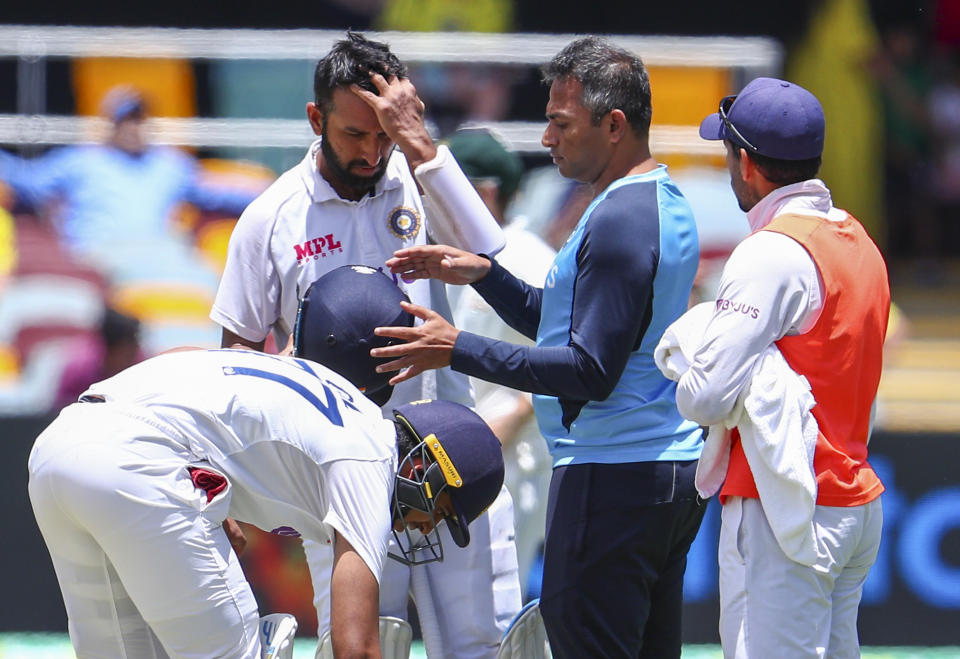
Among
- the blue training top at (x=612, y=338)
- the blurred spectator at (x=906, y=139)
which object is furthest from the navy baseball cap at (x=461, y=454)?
the blurred spectator at (x=906, y=139)

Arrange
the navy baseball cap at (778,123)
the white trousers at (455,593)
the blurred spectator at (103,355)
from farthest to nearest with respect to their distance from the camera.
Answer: the blurred spectator at (103,355) → the white trousers at (455,593) → the navy baseball cap at (778,123)

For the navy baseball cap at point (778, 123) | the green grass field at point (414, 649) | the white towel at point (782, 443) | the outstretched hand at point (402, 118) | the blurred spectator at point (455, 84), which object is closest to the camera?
the white towel at point (782, 443)

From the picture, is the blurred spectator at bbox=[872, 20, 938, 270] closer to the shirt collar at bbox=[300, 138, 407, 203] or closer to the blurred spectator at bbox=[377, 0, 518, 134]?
the blurred spectator at bbox=[377, 0, 518, 134]

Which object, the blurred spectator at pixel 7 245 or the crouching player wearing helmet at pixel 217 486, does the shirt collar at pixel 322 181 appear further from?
the blurred spectator at pixel 7 245

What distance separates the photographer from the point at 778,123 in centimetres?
306

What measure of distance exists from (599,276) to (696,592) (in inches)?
119

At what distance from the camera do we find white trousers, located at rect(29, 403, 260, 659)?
2.81 metres

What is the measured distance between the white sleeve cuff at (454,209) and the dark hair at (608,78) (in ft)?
1.19

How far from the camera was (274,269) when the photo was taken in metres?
3.70

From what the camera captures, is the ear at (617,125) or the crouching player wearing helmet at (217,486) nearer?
the crouching player wearing helmet at (217,486)

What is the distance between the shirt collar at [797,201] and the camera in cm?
310

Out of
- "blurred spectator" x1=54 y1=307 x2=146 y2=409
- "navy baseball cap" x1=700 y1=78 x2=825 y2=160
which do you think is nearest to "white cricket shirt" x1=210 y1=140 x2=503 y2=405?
"navy baseball cap" x1=700 y1=78 x2=825 y2=160

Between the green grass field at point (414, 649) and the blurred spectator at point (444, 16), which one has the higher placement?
the blurred spectator at point (444, 16)

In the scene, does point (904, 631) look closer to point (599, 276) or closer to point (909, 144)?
point (599, 276)
